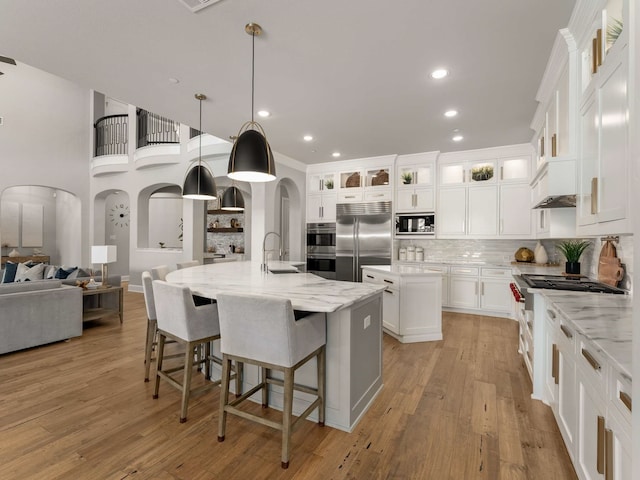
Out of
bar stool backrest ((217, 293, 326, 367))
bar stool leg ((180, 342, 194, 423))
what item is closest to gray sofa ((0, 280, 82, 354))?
bar stool leg ((180, 342, 194, 423))

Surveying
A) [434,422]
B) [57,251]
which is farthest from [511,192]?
[57,251]

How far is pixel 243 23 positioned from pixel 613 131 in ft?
7.87

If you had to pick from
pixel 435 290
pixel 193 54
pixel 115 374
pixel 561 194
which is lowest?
pixel 115 374

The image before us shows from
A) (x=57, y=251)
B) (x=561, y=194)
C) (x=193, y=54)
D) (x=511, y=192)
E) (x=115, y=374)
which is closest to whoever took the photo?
(x=561, y=194)

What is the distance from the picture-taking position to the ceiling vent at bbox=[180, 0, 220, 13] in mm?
2046

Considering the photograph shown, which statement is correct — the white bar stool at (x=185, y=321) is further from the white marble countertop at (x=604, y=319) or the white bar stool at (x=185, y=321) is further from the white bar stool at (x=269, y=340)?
the white marble countertop at (x=604, y=319)

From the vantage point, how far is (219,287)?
7.80ft

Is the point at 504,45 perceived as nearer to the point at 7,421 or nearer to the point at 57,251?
the point at 7,421

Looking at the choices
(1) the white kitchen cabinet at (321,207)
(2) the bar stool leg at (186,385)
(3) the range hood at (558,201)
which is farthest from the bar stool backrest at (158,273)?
(3) the range hood at (558,201)

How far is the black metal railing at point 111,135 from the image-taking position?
8438 millimetres

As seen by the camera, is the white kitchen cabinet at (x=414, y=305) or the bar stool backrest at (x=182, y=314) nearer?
the bar stool backrest at (x=182, y=314)

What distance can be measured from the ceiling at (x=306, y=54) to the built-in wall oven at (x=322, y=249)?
2.69 metres

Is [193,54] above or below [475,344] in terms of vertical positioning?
above

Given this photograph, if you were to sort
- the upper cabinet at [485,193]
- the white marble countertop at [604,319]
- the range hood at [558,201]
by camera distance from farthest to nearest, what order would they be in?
the upper cabinet at [485,193]
the range hood at [558,201]
the white marble countertop at [604,319]
